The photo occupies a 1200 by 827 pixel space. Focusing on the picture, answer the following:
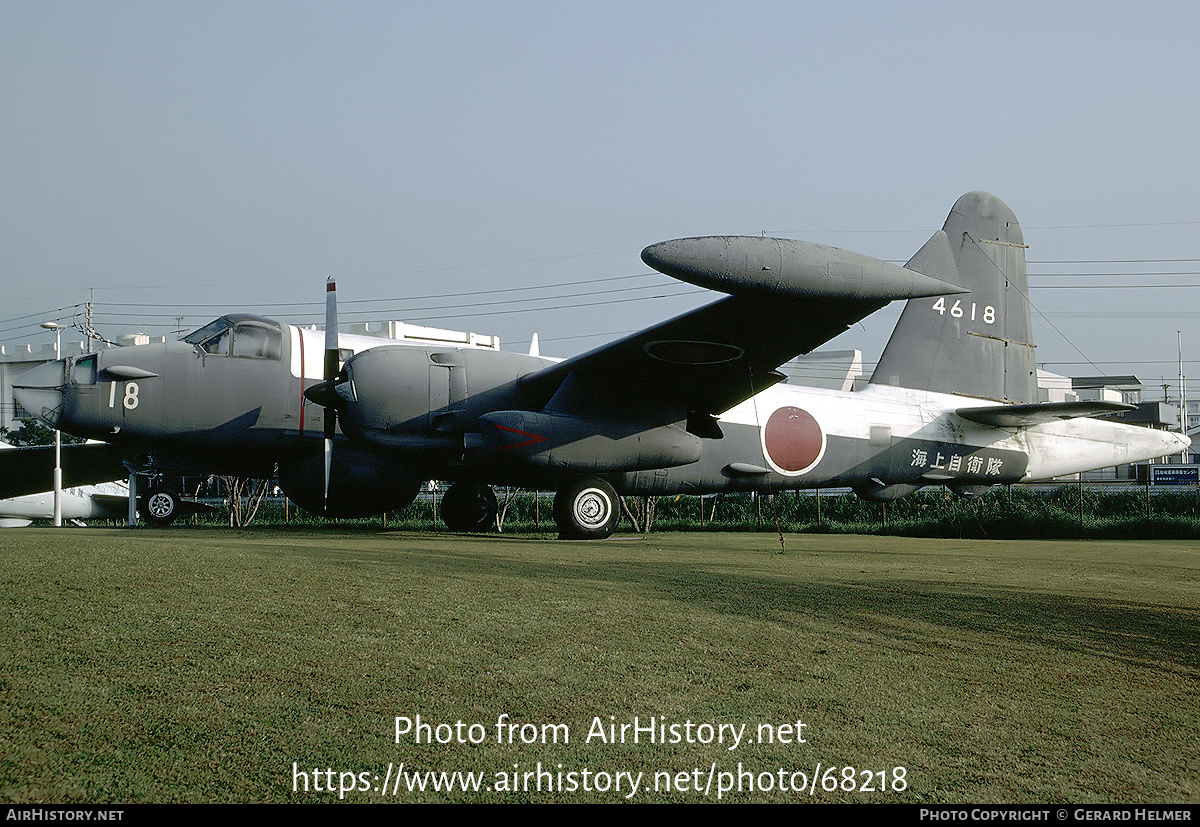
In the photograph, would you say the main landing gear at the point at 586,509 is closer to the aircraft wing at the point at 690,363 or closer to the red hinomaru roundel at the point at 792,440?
the aircraft wing at the point at 690,363

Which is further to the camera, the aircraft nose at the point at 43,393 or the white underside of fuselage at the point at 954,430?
the white underside of fuselage at the point at 954,430

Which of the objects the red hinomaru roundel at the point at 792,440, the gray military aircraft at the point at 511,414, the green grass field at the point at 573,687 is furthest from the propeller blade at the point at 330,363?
the red hinomaru roundel at the point at 792,440

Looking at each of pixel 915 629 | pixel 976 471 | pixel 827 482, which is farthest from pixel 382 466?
pixel 976 471

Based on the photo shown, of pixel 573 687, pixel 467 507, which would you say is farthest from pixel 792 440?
pixel 573 687

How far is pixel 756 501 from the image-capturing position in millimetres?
28797

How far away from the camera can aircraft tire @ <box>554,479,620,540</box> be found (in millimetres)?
14086

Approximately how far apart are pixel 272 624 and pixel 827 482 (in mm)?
13156

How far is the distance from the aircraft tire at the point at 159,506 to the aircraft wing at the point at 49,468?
929 cm

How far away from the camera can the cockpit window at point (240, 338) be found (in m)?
13.8

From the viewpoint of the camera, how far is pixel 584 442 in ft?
43.8

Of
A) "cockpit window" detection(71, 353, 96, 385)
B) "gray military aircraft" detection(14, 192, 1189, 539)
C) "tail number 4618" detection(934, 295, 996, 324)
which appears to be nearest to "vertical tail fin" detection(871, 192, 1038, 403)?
"tail number 4618" detection(934, 295, 996, 324)

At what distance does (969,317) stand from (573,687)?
15.9 m
